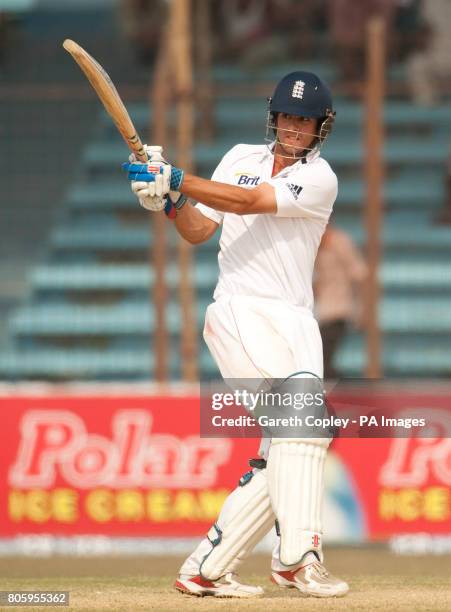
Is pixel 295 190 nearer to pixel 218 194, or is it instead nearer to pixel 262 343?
pixel 218 194

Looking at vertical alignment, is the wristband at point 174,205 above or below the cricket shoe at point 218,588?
above

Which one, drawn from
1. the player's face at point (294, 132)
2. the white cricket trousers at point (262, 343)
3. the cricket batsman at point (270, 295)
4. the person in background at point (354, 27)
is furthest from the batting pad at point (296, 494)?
the person in background at point (354, 27)

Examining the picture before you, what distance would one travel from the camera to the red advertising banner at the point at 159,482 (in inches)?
376

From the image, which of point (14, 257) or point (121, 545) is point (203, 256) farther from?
point (121, 545)

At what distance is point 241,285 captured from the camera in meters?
5.81

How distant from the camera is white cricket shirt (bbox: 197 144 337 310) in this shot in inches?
226

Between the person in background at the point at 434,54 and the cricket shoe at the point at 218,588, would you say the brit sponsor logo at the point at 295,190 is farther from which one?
the person in background at the point at 434,54

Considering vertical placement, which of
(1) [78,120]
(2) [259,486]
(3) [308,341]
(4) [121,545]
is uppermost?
(1) [78,120]

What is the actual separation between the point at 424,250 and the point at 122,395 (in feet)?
11.9

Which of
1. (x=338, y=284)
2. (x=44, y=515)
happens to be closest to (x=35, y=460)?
(x=44, y=515)

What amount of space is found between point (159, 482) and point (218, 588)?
3843 mm

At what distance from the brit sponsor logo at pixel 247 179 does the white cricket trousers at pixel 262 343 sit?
0.42 m

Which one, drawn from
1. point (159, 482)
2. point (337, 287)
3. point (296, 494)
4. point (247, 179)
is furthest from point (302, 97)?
point (337, 287)

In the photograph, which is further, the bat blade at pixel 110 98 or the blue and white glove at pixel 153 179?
the bat blade at pixel 110 98
